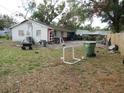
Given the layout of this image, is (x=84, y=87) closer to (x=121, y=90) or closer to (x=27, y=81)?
(x=121, y=90)

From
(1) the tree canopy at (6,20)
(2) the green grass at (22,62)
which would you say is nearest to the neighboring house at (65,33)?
(1) the tree canopy at (6,20)

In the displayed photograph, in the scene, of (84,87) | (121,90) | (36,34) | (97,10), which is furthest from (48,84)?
(36,34)

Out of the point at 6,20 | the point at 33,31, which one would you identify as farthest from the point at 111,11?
the point at 6,20

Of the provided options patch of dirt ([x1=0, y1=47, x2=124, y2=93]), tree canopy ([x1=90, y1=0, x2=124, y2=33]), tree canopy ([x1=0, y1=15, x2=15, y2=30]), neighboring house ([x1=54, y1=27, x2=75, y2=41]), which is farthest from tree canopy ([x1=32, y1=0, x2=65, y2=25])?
patch of dirt ([x1=0, y1=47, x2=124, y2=93])

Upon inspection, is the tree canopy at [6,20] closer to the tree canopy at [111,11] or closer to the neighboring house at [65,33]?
the neighboring house at [65,33]

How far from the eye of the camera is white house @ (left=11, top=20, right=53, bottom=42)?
33250 millimetres

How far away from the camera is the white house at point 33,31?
109 feet

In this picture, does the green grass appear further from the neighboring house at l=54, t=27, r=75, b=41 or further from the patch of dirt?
the neighboring house at l=54, t=27, r=75, b=41

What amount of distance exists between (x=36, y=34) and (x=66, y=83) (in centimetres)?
2626

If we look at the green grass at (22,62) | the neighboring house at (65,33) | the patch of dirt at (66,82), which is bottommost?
the patch of dirt at (66,82)

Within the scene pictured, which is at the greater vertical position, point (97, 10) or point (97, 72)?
point (97, 10)

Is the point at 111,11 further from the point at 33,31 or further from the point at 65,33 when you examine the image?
the point at 65,33

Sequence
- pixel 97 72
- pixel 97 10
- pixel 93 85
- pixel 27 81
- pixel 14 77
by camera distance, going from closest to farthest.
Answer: pixel 93 85 < pixel 27 81 < pixel 14 77 < pixel 97 72 < pixel 97 10

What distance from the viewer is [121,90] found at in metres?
6.93
